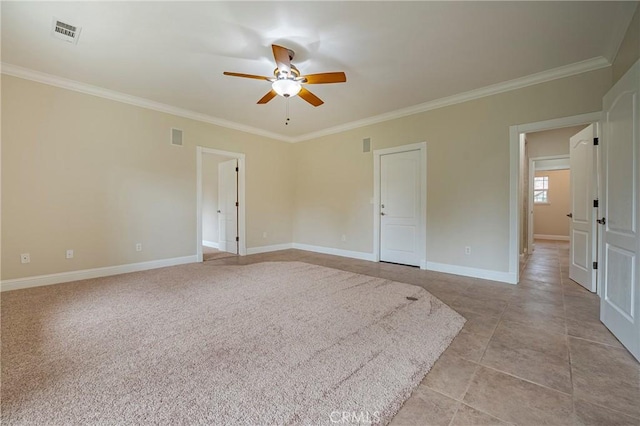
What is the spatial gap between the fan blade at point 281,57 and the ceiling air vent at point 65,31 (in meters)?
1.96

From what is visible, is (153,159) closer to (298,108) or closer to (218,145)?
(218,145)

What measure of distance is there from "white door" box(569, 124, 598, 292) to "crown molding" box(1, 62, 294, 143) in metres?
5.70

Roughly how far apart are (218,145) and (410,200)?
3.94 meters

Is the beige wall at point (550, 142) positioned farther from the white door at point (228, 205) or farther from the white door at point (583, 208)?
the white door at point (228, 205)

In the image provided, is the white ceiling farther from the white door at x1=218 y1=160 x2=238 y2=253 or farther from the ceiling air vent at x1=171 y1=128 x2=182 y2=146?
the white door at x1=218 y1=160 x2=238 y2=253

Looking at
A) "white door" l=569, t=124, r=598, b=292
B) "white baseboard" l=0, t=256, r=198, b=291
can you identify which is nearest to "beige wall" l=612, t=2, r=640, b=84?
"white door" l=569, t=124, r=598, b=292

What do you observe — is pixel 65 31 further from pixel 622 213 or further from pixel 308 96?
pixel 622 213

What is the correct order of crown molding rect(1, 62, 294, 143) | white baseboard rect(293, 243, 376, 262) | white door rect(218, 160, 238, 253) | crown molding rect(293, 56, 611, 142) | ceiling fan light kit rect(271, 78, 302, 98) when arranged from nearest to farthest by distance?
ceiling fan light kit rect(271, 78, 302, 98) < crown molding rect(293, 56, 611, 142) < crown molding rect(1, 62, 294, 143) < white baseboard rect(293, 243, 376, 262) < white door rect(218, 160, 238, 253)

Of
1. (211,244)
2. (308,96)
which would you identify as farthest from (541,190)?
(211,244)

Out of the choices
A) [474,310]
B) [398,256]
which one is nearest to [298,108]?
[398,256]

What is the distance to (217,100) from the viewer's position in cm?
433

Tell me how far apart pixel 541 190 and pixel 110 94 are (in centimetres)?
1195

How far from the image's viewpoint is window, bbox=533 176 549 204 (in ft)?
29.2

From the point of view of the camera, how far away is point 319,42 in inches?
109
